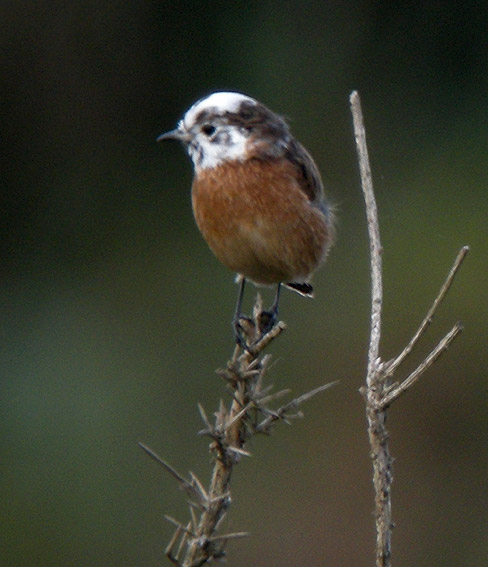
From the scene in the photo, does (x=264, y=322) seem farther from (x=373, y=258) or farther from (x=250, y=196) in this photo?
(x=250, y=196)

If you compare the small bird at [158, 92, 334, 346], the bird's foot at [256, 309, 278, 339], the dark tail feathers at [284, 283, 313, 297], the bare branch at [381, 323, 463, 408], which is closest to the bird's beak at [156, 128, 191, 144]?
the small bird at [158, 92, 334, 346]

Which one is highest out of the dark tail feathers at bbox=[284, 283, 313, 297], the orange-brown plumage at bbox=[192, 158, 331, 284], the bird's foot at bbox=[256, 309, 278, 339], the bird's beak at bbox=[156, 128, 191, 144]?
the bird's beak at bbox=[156, 128, 191, 144]

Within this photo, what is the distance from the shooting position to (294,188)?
3.81m

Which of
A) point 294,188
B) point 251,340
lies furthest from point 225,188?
point 251,340

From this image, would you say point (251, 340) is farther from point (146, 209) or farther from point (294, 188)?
point (146, 209)

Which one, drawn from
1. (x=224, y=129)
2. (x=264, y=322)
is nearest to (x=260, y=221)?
(x=224, y=129)

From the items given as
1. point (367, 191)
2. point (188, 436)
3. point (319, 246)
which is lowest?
point (188, 436)

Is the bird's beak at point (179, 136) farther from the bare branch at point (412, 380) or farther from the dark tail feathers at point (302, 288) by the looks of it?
the bare branch at point (412, 380)

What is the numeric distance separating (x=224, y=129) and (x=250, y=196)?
0.77 ft

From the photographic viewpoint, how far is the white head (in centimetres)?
356

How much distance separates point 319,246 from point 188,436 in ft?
11.7

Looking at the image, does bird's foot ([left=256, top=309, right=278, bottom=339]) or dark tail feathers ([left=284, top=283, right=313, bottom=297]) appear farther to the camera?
dark tail feathers ([left=284, top=283, right=313, bottom=297])

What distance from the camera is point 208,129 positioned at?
359 cm

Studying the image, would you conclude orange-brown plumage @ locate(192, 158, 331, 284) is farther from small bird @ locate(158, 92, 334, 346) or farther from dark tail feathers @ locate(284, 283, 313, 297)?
dark tail feathers @ locate(284, 283, 313, 297)
